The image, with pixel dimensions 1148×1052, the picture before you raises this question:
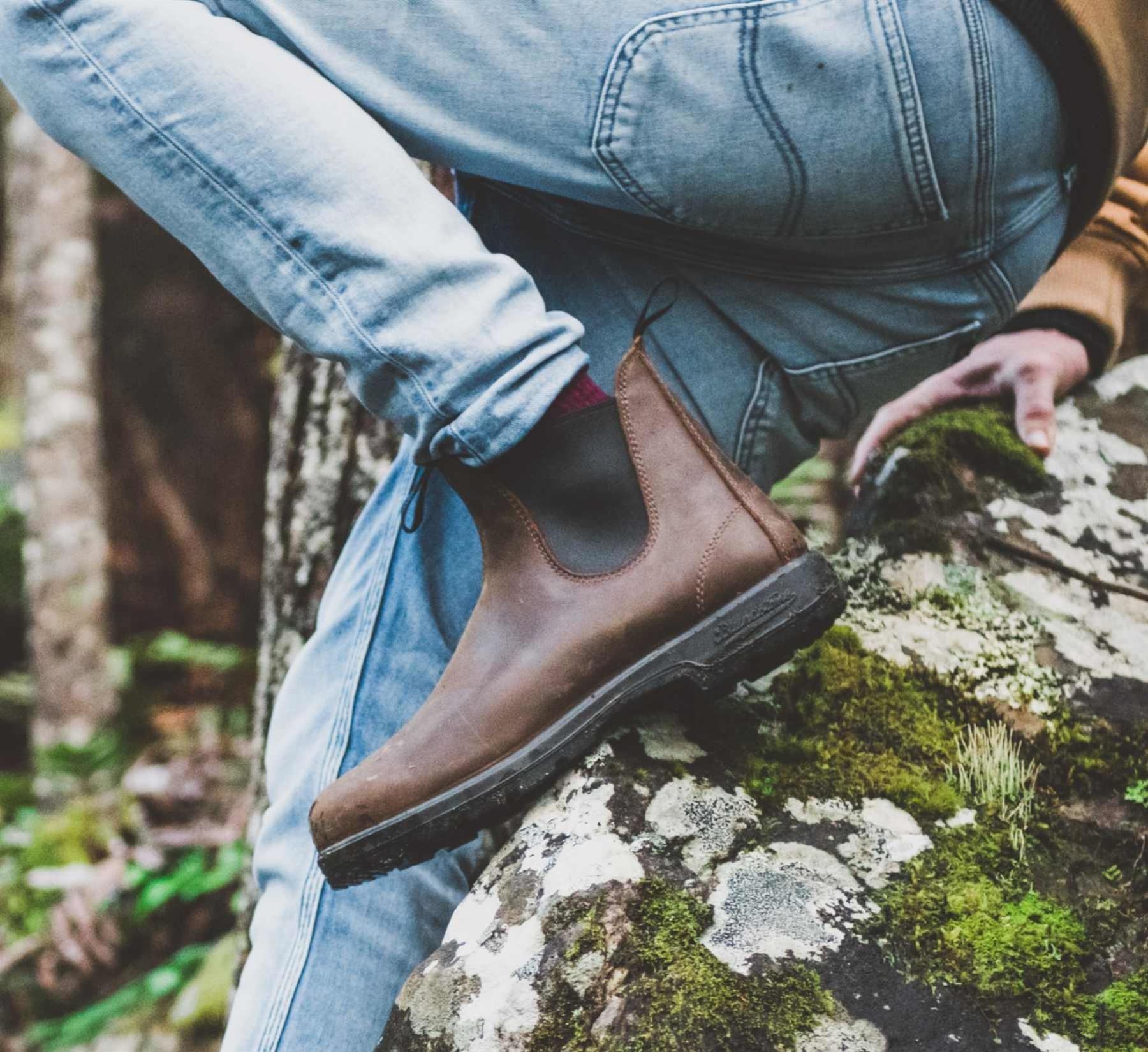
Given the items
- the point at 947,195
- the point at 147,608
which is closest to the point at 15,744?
the point at 147,608

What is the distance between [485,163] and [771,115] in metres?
0.35

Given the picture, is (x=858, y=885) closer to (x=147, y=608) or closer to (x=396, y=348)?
(x=396, y=348)

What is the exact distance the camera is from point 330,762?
1.35 meters

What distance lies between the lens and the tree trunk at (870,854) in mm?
989

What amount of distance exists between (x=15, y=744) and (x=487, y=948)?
6.23 meters

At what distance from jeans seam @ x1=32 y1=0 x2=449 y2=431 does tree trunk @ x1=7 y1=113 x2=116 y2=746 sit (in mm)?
4008

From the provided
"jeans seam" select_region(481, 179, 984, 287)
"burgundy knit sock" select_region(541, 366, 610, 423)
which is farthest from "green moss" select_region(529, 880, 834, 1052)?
"jeans seam" select_region(481, 179, 984, 287)

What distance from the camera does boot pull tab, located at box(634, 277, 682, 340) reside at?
1.23 m

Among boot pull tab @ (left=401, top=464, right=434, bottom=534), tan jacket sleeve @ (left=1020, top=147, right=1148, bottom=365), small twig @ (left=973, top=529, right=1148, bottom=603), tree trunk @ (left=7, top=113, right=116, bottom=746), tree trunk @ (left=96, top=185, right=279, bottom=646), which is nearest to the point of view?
boot pull tab @ (left=401, top=464, right=434, bottom=534)

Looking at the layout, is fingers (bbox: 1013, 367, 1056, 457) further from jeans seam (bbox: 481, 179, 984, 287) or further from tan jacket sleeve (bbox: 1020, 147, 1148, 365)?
jeans seam (bbox: 481, 179, 984, 287)

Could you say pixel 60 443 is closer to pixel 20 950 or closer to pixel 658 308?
pixel 20 950

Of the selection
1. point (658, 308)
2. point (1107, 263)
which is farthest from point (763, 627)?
point (1107, 263)

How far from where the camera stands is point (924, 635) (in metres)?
1.46

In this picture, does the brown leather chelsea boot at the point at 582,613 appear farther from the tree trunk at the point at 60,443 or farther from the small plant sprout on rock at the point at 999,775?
the tree trunk at the point at 60,443
